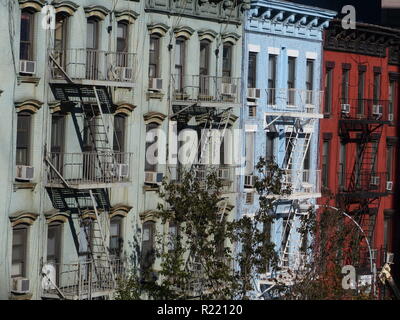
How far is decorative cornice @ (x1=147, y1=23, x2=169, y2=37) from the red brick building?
10.4 metres

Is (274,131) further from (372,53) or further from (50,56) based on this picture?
(50,56)

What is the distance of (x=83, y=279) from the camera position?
4025cm

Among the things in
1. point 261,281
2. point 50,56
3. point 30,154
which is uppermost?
point 50,56

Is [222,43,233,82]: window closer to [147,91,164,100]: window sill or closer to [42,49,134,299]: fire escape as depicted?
[147,91,164,100]: window sill

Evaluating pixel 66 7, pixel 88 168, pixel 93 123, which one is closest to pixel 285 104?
pixel 93 123

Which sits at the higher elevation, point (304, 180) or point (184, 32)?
point (184, 32)

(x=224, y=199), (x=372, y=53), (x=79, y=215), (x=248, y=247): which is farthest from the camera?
(x=372, y=53)

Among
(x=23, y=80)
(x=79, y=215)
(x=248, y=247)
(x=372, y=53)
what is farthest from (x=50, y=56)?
(x=372, y=53)

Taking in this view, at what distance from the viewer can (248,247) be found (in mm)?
37594

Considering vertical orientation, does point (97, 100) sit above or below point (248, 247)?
above

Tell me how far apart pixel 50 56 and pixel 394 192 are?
23.4 meters

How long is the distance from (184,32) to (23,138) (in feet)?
26.4

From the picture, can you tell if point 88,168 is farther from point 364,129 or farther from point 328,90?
point 364,129

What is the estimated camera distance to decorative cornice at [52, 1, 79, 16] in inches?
1537
